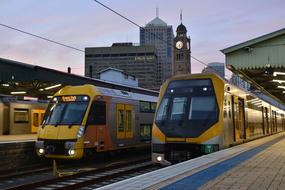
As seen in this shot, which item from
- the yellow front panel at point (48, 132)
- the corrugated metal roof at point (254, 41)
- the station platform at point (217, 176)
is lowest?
the station platform at point (217, 176)

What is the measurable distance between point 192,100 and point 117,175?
357 cm

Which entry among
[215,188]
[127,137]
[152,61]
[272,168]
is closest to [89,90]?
[127,137]

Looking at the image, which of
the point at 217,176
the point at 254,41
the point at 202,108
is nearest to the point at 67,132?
the point at 202,108

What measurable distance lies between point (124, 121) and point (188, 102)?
5.65 meters

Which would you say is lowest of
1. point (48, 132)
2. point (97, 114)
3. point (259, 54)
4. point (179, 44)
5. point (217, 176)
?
point (217, 176)

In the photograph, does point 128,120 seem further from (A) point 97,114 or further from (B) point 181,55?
(B) point 181,55

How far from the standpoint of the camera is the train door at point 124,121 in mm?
18562

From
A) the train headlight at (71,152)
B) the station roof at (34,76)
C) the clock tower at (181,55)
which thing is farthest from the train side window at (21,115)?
the clock tower at (181,55)

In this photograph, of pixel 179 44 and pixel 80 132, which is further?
pixel 179 44

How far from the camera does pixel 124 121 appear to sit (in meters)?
19.2

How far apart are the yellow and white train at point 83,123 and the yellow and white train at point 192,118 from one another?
3.13m

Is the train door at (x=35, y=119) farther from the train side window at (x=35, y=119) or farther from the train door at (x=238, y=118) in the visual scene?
the train door at (x=238, y=118)

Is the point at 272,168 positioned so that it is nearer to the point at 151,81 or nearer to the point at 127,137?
the point at 127,137

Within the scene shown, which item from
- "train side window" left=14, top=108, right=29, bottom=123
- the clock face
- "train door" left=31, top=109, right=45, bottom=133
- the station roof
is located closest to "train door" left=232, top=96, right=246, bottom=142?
the station roof
